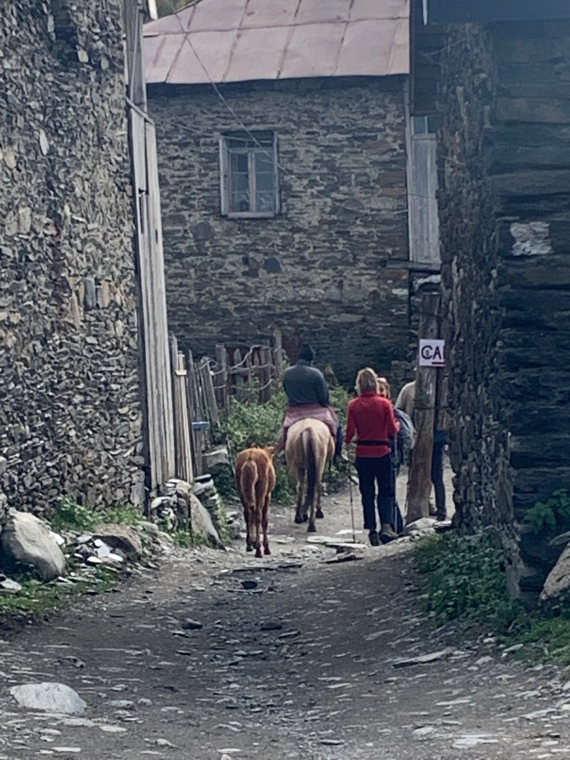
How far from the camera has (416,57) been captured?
1127 centimetres

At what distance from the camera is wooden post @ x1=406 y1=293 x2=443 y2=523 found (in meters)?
13.9

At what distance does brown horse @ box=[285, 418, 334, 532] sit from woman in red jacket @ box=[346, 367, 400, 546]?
1809 millimetres

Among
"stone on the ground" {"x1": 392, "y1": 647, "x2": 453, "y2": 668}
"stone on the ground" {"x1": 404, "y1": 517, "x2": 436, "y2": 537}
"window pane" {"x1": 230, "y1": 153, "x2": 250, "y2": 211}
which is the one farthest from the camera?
"window pane" {"x1": 230, "y1": 153, "x2": 250, "y2": 211}

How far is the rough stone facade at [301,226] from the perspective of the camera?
22.0 meters

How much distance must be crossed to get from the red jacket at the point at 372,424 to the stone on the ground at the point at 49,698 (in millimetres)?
6891

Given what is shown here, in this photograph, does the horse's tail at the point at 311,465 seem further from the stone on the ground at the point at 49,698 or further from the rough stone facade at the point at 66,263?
the stone on the ground at the point at 49,698

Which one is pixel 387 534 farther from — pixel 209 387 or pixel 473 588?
pixel 473 588

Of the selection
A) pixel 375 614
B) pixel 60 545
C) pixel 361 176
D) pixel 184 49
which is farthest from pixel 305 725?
pixel 184 49

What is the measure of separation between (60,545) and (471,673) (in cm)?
482

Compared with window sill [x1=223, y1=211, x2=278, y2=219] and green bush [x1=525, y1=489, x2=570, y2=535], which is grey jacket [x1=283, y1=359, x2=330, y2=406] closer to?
window sill [x1=223, y1=211, x2=278, y2=219]

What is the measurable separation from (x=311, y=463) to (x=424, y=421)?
1968 mm

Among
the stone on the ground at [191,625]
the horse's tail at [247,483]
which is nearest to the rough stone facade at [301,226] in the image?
the horse's tail at [247,483]

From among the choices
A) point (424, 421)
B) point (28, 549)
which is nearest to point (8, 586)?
point (28, 549)

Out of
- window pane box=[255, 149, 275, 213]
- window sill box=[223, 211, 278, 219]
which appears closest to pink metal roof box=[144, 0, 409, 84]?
window pane box=[255, 149, 275, 213]
